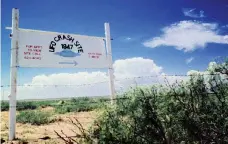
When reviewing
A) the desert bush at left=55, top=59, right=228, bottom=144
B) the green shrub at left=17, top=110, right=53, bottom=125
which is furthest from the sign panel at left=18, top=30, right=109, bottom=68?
the desert bush at left=55, top=59, right=228, bottom=144

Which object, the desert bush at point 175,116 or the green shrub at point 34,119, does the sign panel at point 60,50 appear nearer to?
the green shrub at point 34,119

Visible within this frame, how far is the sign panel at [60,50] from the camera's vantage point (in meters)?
10.6

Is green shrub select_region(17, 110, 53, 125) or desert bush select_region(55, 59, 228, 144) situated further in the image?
green shrub select_region(17, 110, 53, 125)

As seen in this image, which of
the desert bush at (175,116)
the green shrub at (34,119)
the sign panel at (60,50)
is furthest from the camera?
the green shrub at (34,119)

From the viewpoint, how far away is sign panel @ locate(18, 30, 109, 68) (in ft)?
34.8

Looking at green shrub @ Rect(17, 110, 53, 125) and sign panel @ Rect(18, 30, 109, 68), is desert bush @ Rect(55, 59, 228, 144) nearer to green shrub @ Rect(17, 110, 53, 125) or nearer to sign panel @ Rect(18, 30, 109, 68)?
sign panel @ Rect(18, 30, 109, 68)

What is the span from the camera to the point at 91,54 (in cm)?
1241

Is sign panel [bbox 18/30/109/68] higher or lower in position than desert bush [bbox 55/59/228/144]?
higher

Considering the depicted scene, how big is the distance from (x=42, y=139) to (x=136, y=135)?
3.83 metres

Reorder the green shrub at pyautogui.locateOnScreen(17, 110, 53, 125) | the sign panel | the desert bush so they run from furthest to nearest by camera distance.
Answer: the green shrub at pyautogui.locateOnScreen(17, 110, 53, 125) < the sign panel < the desert bush

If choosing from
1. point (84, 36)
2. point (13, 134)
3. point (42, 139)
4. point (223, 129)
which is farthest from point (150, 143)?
Result: point (84, 36)

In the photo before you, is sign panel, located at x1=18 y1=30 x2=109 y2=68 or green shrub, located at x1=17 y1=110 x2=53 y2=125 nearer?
sign panel, located at x1=18 y1=30 x2=109 y2=68

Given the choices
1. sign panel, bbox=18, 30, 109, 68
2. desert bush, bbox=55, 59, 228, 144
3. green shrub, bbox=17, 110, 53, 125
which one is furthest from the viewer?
green shrub, bbox=17, 110, 53, 125

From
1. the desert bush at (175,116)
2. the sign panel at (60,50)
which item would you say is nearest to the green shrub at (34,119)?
the sign panel at (60,50)
